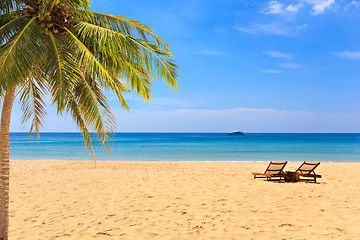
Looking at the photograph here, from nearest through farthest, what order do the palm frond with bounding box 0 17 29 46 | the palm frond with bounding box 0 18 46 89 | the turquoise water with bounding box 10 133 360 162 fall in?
1. the palm frond with bounding box 0 18 46 89
2. the palm frond with bounding box 0 17 29 46
3. the turquoise water with bounding box 10 133 360 162

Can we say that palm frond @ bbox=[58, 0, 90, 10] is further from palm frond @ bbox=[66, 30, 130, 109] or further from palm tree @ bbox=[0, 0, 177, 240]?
palm frond @ bbox=[66, 30, 130, 109]

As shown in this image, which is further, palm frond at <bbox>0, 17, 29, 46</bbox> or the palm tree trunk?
the palm tree trunk

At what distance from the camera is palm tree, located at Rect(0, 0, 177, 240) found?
147 inches

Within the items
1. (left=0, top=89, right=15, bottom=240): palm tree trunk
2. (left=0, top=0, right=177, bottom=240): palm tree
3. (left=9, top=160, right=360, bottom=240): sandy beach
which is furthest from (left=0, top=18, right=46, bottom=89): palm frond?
(left=9, top=160, right=360, bottom=240): sandy beach

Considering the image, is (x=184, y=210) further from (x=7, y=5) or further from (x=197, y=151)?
(x=197, y=151)

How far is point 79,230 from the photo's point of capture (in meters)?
5.50

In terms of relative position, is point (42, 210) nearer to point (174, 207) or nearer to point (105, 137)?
point (174, 207)

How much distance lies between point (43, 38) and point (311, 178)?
428 inches

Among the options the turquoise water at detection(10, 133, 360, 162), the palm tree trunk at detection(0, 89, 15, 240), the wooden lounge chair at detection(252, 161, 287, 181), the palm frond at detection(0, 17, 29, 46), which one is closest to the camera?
the palm frond at detection(0, 17, 29, 46)

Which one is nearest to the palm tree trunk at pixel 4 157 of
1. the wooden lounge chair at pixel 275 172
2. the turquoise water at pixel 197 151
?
the turquoise water at pixel 197 151

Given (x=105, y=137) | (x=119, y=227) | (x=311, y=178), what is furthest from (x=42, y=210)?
(x=311, y=178)

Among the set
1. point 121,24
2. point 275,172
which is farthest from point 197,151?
point 121,24

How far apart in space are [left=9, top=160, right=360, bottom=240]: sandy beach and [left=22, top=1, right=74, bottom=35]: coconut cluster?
12.1 feet

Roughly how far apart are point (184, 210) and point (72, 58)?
427 centimetres
